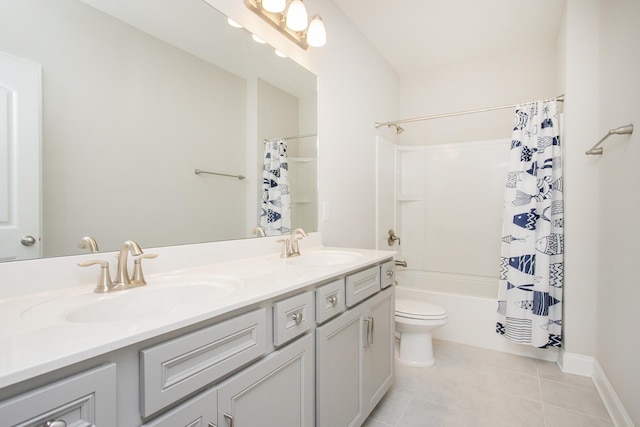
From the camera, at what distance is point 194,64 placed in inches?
52.9

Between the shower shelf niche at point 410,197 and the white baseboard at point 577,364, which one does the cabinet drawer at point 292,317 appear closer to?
the white baseboard at point 577,364

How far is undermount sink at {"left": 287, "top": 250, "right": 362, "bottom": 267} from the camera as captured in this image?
5.51 feet

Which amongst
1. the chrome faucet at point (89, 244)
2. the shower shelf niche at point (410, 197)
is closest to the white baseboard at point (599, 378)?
the shower shelf niche at point (410, 197)

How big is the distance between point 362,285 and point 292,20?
4.67ft

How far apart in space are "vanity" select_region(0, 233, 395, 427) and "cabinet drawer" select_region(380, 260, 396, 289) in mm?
60

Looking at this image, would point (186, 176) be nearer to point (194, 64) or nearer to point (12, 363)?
point (194, 64)

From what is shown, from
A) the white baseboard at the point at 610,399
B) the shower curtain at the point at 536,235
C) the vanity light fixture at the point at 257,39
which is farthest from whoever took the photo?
the shower curtain at the point at 536,235

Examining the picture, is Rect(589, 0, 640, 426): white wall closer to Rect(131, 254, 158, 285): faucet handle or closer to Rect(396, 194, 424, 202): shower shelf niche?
Rect(396, 194, 424, 202): shower shelf niche

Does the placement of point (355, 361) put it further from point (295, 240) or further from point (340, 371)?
point (295, 240)

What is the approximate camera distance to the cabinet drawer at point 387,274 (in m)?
1.67

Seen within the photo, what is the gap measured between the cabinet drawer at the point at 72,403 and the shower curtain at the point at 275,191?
44.9 inches

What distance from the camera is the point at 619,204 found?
1.61 metres

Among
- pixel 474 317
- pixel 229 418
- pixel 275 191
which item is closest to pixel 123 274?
pixel 229 418

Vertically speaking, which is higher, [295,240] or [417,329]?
[295,240]
